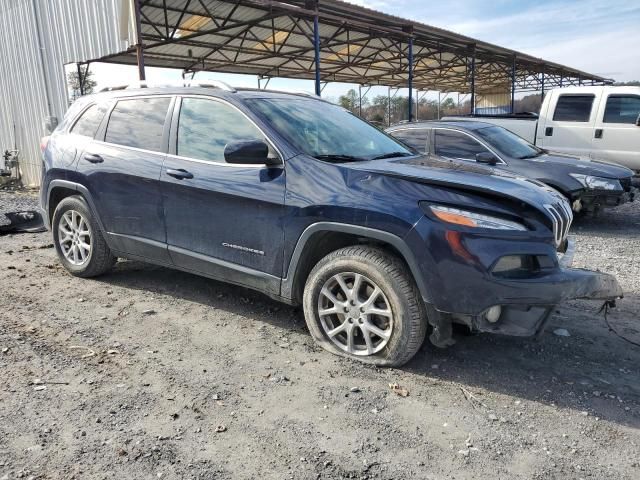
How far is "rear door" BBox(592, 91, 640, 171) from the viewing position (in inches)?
360

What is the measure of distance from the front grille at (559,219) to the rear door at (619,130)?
6.80m

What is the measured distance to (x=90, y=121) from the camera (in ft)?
15.8

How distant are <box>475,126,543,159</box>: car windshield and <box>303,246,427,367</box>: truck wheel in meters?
4.90

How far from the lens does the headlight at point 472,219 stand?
2.93m

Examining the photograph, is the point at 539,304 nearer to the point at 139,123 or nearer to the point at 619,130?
the point at 139,123

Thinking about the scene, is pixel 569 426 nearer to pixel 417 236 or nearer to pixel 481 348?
pixel 481 348

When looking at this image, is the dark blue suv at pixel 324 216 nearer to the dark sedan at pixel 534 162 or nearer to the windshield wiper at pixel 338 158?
the windshield wiper at pixel 338 158

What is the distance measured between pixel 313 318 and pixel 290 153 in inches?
45.2

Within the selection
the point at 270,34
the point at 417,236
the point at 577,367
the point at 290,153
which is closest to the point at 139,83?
the point at 290,153

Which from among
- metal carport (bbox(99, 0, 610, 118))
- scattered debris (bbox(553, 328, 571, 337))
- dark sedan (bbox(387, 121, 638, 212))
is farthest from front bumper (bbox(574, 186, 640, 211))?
metal carport (bbox(99, 0, 610, 118))

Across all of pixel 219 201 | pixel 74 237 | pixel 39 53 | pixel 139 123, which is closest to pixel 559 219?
pixel 219 201

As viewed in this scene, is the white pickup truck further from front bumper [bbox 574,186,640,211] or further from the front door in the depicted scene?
the front door

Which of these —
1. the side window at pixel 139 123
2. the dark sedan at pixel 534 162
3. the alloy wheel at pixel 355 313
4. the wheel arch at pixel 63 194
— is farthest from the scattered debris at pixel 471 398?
the dark sedan at pixel 534 162

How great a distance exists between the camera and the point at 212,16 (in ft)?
40.1
